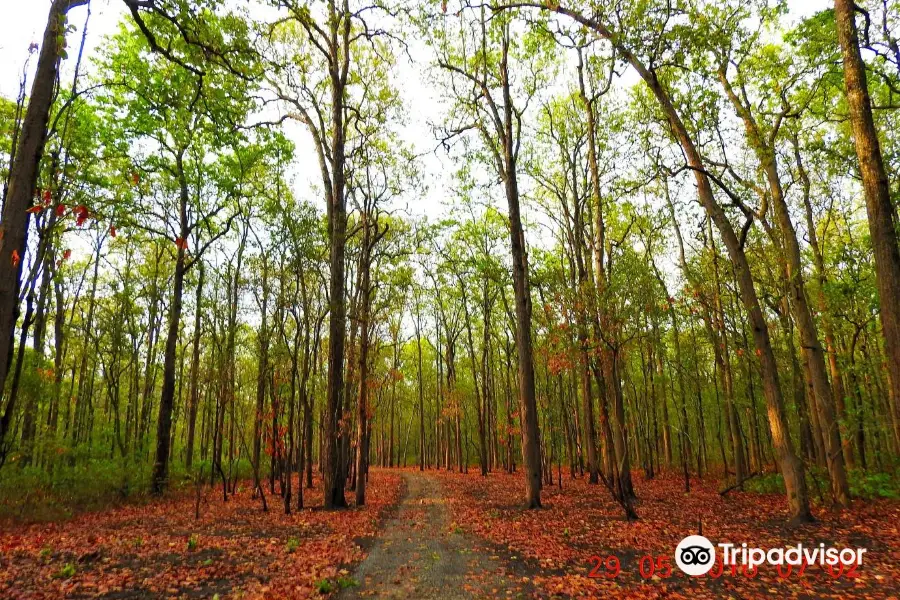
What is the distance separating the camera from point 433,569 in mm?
6875

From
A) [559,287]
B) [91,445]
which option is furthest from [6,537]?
[559,287]

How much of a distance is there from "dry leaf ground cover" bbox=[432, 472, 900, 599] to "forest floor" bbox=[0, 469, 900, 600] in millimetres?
34

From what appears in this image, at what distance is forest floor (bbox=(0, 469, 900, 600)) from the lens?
5777 millimetres

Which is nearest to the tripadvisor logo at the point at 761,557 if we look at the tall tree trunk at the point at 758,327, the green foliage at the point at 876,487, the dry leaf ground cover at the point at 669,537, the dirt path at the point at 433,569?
the dry leaf ground cover at the point at 669,537

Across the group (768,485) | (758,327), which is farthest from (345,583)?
(768,485)

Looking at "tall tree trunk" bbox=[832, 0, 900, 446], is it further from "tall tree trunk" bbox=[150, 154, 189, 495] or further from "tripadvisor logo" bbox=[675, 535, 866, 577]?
"tall tree trunk" bbox=[150, 154, 189, 495]

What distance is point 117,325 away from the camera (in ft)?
63.0

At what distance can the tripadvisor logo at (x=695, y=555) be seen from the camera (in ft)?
21.9

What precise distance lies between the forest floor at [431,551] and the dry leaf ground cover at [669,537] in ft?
0.11

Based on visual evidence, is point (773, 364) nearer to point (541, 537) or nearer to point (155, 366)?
point (541, 537)

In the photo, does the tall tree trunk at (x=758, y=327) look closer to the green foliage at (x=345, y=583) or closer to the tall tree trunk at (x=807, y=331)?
the tall tree trunk at (x=807, y=331)

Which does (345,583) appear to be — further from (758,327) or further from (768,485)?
(768,485)

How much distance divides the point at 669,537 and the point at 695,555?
1.25 metres

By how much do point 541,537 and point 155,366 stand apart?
2467cm
